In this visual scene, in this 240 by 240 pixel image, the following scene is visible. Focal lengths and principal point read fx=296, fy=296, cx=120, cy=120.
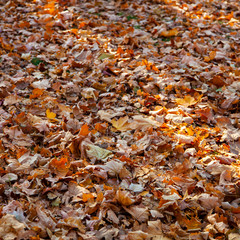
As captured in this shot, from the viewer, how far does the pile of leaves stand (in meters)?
2.07

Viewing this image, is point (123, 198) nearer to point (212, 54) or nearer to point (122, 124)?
point (122, 124)

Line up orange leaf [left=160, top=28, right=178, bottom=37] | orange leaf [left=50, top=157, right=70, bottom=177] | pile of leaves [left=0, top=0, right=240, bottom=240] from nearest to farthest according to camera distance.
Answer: pile of leaves [left=0, top=0, right=240, bottom=240] < orange leaf [left=50, top=157, right=70, bottom=177] < orange leaf [left=160, top=28, right=178, bottom=37]

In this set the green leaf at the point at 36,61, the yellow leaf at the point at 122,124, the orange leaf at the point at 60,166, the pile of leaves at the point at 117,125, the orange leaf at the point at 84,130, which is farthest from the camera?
the green leaf at the point at 36,61

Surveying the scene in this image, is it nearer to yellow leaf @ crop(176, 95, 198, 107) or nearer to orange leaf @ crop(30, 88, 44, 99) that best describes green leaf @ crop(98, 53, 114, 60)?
orange leaf @ crop(30, 88, 44, 99)

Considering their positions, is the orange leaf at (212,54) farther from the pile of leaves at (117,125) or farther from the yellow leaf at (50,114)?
the yellow leaf at (50,114)

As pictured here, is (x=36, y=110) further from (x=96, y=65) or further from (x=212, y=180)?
(x=212, y=180)

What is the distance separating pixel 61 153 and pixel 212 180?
1.30m

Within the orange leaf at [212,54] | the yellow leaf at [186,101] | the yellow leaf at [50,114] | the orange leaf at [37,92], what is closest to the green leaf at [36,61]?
the orange leaf at [37,92]

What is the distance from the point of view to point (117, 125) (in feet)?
9.73

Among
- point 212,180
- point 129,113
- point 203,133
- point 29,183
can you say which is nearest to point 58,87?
Result: point 129,113

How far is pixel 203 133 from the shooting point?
9.53 ft

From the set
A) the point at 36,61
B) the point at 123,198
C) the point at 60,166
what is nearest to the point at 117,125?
the point at 60,166

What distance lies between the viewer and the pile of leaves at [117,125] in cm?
207

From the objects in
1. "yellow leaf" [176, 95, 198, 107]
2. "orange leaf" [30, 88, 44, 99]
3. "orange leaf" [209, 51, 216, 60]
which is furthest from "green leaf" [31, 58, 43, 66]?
"orange leaf" [209, 51, 216, 60]
